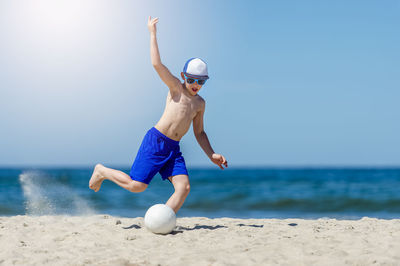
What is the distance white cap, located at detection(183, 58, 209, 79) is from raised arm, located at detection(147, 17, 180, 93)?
0.19 meters

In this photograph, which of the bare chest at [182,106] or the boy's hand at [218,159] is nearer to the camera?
the bare chest at [182,106]

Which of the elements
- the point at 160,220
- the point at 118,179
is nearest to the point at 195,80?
the point at 118,179

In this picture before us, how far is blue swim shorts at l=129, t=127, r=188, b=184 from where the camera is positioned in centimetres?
526

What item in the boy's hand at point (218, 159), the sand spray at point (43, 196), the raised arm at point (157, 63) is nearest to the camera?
the raised arm at point (157, 63)

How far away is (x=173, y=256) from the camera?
414 centimetres

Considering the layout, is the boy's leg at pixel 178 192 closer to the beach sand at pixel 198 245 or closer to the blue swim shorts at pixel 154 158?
the blue swim shorts at pixel 154 158

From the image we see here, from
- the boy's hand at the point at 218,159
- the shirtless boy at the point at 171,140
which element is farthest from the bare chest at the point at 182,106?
the boy's hand at the point at 218,159

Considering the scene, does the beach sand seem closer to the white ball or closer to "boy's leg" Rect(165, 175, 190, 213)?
the white ball

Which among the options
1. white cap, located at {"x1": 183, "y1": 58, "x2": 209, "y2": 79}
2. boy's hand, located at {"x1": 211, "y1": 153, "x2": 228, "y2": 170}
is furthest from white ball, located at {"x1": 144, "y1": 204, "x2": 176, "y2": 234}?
white cap, located at {"x1": 183, "y1": 58, "x2": 209, "y2": 79}

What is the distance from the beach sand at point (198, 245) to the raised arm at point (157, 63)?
1.69 m

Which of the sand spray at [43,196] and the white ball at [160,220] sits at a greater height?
the white ball at [160,220]

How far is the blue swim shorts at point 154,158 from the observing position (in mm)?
5258

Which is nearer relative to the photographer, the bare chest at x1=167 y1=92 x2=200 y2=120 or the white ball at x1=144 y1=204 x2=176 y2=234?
the white ball at x1=144 y1=204 x2=176 y2=234

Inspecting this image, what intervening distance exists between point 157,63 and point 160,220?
171 cm
